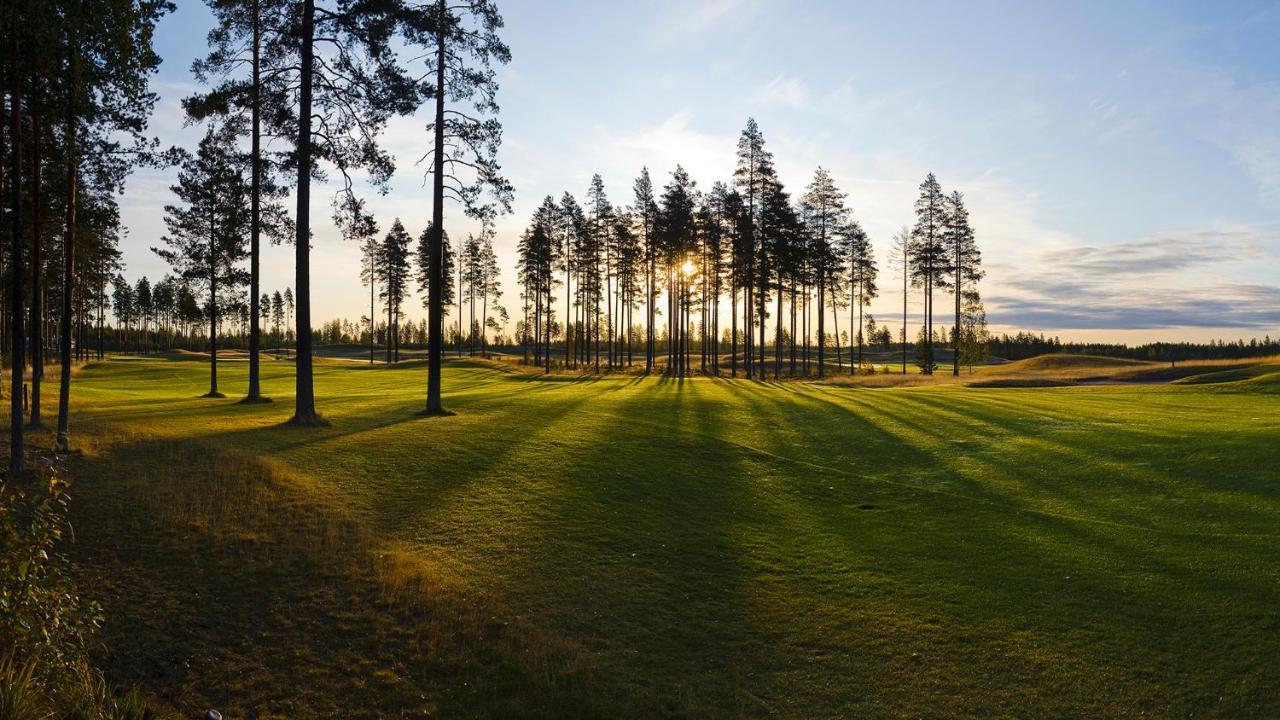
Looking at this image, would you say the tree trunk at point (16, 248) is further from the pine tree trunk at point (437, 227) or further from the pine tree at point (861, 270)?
the pine tree at point (861, 270)

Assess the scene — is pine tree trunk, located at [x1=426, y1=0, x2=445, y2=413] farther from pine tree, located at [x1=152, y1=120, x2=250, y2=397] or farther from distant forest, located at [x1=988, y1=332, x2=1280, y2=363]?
distant forest, located at [x1=988, y1=332, x2=1280, y2=363]

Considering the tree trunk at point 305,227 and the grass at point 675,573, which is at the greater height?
the tree trunk at point 305,227

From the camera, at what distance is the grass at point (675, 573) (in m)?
7.93

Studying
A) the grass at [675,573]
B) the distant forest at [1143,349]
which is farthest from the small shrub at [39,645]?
the distant forest at [1143,349]

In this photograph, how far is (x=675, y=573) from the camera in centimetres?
1112

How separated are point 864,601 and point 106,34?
19024mm

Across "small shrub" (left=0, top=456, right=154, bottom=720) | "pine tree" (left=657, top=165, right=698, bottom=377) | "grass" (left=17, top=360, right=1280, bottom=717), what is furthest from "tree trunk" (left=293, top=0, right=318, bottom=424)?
"pine tree" (left=657, top=165, right=698, bottom=377)

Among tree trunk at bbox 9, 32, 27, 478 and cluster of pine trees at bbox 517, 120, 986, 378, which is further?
cluster of pine trees at bbox 517, 120, 986, 378

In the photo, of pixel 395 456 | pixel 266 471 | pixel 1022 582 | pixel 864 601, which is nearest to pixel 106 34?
pixel 266 471

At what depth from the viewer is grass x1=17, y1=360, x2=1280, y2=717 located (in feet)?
26.0

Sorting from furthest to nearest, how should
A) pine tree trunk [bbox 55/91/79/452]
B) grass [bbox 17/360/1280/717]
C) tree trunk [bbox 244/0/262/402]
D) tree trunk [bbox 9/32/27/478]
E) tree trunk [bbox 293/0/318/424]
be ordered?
1. tree trunk [bbox 244/0/262/402]
2. tree trunk [bbox 293/0/318/424]
3. pine tree trunk [bbox 55/91/79/452]
4. tree trunk [bbox 9/32/27/478]
5. grass [bbox 17/360/1280/717]

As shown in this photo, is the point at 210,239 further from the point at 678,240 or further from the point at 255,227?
the point at 678,240

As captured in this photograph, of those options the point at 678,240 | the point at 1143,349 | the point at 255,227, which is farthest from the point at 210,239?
the point at 1143,349

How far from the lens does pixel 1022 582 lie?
35.1ft
